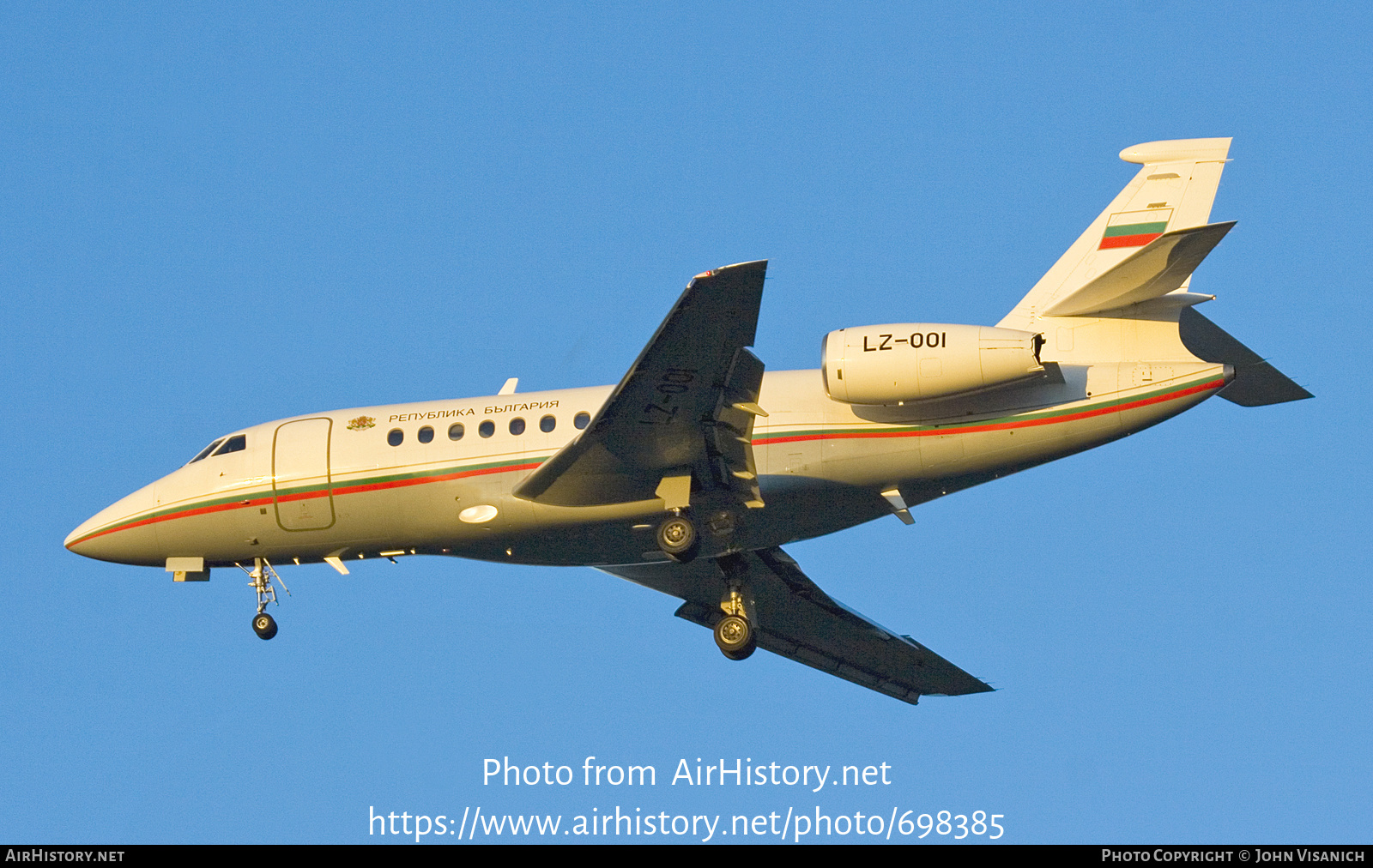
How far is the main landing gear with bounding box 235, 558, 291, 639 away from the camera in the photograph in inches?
1062

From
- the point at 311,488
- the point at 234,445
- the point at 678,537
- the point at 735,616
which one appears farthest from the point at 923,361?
the point at 234,445

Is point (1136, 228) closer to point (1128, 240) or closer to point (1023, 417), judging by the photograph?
point (1128, 240)

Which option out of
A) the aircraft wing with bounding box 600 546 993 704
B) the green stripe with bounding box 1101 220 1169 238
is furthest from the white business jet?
the aircraft wing with bounding box 600 546 993 704

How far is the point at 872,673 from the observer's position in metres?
30.4

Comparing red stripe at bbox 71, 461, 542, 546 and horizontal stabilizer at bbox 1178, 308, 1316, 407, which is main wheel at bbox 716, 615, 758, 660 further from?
horizontal stabilizer at bbox 1178, 308, 1316, 407

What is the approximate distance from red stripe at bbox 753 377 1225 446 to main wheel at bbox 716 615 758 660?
339cm

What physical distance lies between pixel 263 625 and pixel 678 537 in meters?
7.27

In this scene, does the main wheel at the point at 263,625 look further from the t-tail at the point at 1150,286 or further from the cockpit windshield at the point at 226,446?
the t-tail at the point at 1150,286

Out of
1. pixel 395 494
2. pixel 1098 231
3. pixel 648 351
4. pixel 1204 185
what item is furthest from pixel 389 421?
pixel 1204 185

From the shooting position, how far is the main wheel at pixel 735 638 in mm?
26109

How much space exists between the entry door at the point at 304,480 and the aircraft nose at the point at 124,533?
90.7 inches

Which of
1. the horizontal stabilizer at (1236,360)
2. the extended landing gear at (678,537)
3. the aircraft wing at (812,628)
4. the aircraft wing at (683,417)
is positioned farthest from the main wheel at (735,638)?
the horizontal stabilizer at (1236,360)

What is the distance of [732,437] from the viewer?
23.7 m
